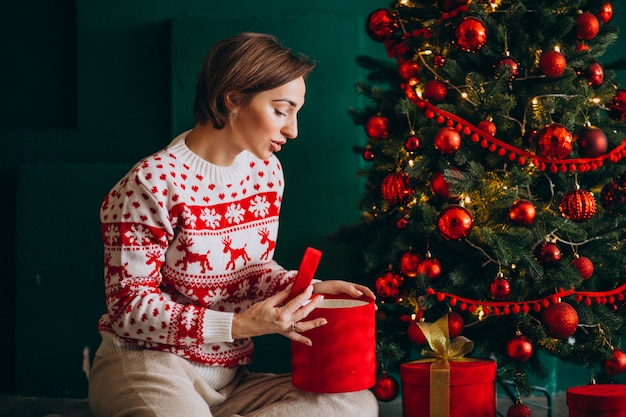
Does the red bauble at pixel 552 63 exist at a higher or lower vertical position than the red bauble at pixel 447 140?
higher

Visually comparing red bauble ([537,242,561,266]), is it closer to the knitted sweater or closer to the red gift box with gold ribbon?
the red gift box with gold ribbon

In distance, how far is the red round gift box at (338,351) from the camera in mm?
1506

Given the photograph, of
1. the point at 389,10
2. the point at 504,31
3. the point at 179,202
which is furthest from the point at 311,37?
the point at 179,202

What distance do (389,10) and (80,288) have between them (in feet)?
4.09

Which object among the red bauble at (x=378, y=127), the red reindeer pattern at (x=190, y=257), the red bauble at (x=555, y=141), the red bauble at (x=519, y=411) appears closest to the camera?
the red reindeer pattern at (x=190, y=257)

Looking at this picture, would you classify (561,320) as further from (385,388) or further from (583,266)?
(385,388)

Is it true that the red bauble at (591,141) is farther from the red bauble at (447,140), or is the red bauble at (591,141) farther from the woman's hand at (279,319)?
the woman's hand at (279,319)

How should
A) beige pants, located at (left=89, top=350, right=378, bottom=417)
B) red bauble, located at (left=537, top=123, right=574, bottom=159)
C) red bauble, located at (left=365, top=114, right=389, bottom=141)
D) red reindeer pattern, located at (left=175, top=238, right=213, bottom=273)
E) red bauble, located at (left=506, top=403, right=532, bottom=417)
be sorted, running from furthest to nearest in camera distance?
red bauble, located at (left=365, top=114, right=389, bottom=141) → red bauble, located at (left=506, top=403, right=532, bottom=417) → red bauble, located at (left=537, top=123, right=574, bottom=159) → red reindeer pattern, located at (left=175, top=238, right=213, bottom=273) → beige pants, located at (left=89, top=350, right=378, bottom=417)

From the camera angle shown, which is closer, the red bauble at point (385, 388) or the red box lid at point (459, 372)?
the red box lid at point (459, 372)

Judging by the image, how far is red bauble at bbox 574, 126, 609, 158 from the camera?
1.71 metres

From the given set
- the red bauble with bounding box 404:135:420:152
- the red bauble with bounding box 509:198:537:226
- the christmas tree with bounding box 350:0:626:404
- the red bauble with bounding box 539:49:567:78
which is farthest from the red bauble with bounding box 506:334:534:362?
the red bauble with bounding box 539:49:567:78

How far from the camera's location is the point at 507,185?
175 centimetres

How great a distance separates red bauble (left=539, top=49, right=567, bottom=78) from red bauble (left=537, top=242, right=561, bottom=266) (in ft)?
1.24

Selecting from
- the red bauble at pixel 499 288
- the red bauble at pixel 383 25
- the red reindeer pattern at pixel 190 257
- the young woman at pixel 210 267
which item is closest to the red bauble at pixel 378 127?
the red bauble at pixel 383 25
